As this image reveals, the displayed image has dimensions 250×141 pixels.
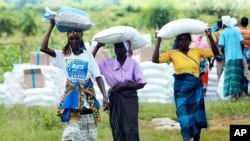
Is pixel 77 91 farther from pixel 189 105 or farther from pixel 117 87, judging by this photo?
pixel 189 105

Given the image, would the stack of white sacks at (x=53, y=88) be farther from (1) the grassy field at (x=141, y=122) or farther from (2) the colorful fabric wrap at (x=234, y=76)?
(1) the grassy field at (x=141, y=122)

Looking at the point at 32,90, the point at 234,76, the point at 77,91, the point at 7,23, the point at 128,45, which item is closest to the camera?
the point at 77,91

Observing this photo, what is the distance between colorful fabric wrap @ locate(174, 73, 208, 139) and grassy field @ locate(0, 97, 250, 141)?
3.26 ft

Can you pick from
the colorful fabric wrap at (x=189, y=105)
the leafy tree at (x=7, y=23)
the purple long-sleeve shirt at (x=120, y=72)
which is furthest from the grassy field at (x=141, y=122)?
the leafy tree at (x=7, y=23)

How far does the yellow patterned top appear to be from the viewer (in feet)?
23.4

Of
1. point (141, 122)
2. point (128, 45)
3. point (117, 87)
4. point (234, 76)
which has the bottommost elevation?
point (141, 122)

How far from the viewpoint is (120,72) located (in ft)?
22.1

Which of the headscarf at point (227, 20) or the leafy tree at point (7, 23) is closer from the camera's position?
the headscarf at point (227, 20)

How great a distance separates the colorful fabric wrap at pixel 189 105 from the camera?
7.19 m

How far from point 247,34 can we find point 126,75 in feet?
18.8

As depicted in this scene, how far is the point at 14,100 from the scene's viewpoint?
12.1 m

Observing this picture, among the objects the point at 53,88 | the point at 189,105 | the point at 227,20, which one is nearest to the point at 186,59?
the point at 189,105

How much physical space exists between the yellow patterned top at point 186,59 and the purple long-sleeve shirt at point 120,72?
494mm

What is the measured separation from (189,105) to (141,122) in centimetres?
249
